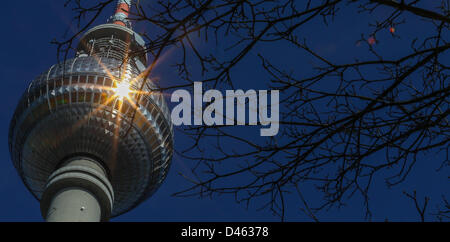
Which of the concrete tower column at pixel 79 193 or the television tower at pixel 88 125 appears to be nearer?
the concrete tower column at pixel 79 193

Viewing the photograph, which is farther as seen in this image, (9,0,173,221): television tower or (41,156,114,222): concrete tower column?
(9,0,173,221): television tower

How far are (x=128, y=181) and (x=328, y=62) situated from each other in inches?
1016

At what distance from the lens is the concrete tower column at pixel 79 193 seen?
2255cm

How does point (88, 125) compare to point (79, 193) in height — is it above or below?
above

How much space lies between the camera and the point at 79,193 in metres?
23.4

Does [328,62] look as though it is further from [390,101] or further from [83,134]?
[83,134]

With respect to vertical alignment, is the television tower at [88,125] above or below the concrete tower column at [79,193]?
above

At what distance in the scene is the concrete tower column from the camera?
888 inches

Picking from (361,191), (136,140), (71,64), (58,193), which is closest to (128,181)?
(136,140)

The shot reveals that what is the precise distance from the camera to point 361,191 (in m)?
4.48

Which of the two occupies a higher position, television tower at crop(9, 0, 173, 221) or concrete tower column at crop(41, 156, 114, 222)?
television tower at crop(9, 0, 173, 221)

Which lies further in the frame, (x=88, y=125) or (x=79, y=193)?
(x=88, y=125)

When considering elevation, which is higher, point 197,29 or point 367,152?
point 197,29
